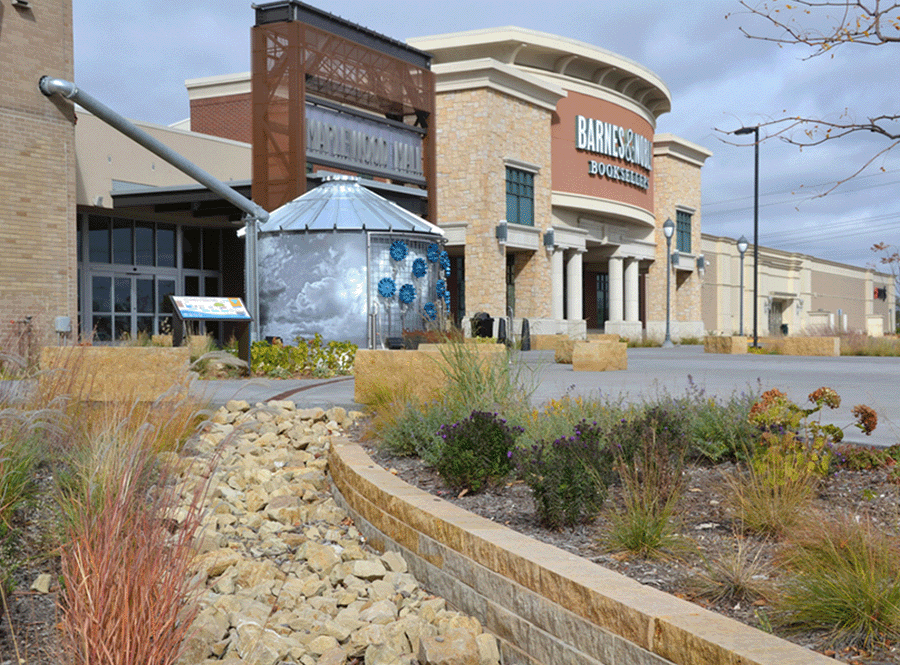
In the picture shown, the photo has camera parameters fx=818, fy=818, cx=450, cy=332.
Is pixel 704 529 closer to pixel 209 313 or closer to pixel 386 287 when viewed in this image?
pixel 209 313

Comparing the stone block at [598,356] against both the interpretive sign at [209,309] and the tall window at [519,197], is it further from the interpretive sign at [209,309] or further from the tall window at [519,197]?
the tall window at [519,197]

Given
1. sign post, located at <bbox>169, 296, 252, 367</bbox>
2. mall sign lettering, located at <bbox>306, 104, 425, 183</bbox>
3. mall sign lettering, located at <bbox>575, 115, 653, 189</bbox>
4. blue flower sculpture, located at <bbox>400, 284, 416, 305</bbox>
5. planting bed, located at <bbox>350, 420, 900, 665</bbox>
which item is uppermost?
mall sign lettering, located at <bbox>575, 115, 653, 189</bbox>

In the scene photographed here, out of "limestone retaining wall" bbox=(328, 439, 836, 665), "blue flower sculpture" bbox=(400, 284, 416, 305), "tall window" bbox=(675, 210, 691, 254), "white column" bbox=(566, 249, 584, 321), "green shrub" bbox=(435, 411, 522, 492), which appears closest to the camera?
"limestone retaining wall" bbox=(328, 439, 836, 665)

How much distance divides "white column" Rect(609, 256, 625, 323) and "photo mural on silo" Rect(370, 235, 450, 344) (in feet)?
87.3

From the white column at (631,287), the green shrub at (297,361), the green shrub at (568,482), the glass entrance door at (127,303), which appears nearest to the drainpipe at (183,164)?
the green shrub at (297,361)

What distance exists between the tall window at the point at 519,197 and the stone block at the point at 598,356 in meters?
19.9

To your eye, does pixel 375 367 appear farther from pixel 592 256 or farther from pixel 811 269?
pixel 811 269

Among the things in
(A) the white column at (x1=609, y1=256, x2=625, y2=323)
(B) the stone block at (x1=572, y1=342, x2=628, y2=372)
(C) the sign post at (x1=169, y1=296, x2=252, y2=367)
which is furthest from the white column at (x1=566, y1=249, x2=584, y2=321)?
(C) the sign post at (x1=169, y1=296, x2=252, y2=367)

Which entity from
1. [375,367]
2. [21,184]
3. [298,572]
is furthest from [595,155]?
[298,572]

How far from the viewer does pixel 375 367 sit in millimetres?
9898

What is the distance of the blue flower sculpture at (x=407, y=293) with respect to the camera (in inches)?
832

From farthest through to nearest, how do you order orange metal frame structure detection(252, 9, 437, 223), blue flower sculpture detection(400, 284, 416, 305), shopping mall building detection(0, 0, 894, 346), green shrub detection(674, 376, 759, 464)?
orange metal frame structure detection(252, 9, 437, 223), blue flower sculpture detection(400, 284, 416, 305), shopping mall building detection(0, 0, 894, 346), green shrub detection(674, 376, 759, 464)

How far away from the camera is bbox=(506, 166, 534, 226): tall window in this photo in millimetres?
37062

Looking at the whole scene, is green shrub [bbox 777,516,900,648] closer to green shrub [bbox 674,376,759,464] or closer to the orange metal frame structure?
green shrub [bbox 674,376,759,464]
